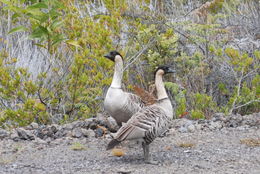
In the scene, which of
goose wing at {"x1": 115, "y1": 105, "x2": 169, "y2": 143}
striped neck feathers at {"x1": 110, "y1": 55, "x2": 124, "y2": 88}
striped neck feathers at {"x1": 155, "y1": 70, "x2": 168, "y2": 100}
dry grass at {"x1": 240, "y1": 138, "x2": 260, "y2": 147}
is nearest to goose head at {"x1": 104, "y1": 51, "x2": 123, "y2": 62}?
striped neck feathers at {"x1": 110, "y1": 55, "x2": 124, "y2": 88}

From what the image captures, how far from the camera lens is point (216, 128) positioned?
803 centimetres

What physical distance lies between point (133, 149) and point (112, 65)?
2.25 meters

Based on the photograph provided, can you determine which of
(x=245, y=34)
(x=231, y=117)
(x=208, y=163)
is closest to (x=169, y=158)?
(x=208, y=163)

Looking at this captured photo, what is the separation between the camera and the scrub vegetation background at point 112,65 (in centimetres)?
826

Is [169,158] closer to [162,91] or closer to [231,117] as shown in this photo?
[162,91]

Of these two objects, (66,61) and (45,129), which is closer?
(45,129)

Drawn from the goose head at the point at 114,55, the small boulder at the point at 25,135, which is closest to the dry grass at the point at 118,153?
the goose head at the point at 114,55

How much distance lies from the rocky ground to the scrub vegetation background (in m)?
0.62

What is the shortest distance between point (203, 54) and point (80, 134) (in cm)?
395

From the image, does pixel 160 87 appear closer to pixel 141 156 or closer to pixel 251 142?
pixel 141 156

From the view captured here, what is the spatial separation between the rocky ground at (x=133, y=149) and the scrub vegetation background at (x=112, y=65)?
2.04ft

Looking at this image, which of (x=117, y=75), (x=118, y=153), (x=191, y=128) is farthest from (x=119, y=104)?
(x=191, y=128)

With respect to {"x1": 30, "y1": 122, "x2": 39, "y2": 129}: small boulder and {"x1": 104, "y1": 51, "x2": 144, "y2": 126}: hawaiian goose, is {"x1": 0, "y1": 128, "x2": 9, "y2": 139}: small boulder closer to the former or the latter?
{"x1": 30, "y1": 122, "x2": 39, "y2": 129}: small boulder

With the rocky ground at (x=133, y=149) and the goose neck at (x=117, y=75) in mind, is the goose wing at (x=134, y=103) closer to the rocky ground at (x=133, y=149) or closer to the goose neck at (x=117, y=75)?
the goose neck at (x=117, y=75)
